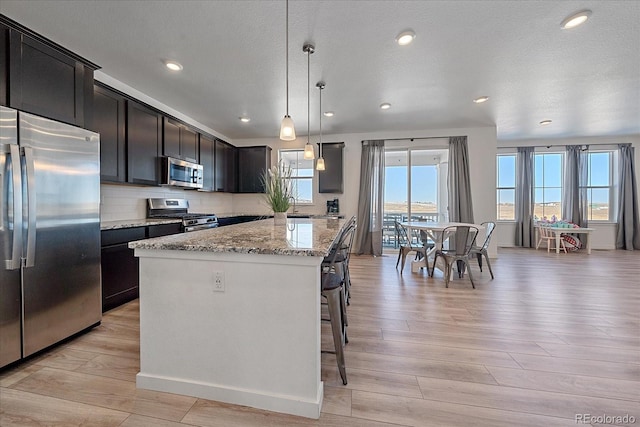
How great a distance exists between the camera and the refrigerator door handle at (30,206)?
178cm

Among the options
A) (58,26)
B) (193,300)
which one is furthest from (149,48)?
(193,300)

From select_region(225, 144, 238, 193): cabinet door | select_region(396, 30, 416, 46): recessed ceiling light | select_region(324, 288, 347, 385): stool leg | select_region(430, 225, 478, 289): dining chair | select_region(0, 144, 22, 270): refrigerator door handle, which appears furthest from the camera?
select_region(225, 144, 238, 193): cabinet door

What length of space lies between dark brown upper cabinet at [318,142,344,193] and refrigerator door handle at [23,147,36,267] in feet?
14.5

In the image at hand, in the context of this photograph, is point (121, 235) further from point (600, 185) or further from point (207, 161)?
point (600, 185)

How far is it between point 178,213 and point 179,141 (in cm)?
117

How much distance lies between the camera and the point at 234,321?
4.81 ft

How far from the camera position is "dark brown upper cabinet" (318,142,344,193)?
566cm

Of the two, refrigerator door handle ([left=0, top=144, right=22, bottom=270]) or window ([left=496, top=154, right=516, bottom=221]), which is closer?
refrigerator door handle ([left=0, top=144, right=22, bottom=270])

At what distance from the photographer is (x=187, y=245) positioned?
1.42 metres

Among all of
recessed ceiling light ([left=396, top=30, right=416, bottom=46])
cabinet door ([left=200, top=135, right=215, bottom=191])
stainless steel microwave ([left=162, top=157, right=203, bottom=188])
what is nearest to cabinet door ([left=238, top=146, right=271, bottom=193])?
cabinet door ([left=200, top=135, right=215, bottom=191])

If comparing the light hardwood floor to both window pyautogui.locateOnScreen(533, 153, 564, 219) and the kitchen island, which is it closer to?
the kitchen island

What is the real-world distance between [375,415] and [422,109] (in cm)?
430

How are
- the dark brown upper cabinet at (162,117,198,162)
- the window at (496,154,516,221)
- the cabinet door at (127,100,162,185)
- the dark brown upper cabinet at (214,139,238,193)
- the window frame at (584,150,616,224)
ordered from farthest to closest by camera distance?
the window at (496,154,516,221), the window frame at (584,150,616,224), the dark brown upper cabinet at (214,139,238,193), the dark brown upper cabinet at (162,117,198,162), the cabinet door at (127,100,162,185)

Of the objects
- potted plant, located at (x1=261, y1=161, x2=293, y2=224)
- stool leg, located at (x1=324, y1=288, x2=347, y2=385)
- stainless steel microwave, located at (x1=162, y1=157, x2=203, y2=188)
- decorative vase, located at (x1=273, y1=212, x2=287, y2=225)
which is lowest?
stool leg, located at (x1=324, y1=288, x2=347, y2=385)
